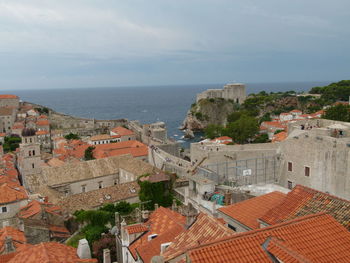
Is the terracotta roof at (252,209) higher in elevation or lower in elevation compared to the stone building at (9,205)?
higher

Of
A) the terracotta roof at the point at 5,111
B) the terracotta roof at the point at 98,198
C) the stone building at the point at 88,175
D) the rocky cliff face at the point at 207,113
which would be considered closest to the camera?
the terracotta roof at the point at 98,198

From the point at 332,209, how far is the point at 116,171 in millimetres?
25357

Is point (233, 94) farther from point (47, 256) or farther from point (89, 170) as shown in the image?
point (47, 256)

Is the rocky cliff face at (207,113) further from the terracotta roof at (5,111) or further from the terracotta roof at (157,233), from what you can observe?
the terracotta roof at (157,233)

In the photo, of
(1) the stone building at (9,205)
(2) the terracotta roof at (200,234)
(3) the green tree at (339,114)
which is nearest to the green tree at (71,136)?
(1) the stone building at (9,205)

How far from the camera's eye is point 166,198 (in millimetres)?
20031

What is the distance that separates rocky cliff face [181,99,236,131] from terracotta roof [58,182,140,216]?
56611 millimetres

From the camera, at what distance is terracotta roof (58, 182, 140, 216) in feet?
71.4

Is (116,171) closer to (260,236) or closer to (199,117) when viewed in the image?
(260,236)

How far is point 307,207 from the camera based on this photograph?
7.94m

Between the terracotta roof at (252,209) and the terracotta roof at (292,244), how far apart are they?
2.93 meters

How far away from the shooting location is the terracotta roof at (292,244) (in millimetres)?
5215

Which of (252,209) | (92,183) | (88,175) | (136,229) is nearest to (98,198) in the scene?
(92,183)

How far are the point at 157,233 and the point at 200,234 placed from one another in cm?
357
